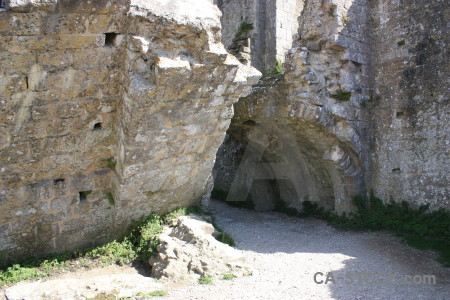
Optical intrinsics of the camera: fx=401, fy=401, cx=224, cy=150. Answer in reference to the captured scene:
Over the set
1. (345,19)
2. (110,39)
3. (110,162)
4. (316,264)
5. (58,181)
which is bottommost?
(316,264)

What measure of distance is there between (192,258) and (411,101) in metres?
4.56

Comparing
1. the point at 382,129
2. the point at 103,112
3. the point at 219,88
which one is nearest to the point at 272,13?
the point at 382,129

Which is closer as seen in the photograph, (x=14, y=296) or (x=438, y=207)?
(x=14, y=296)

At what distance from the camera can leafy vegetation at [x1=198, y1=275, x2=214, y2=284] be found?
4604 millimetres

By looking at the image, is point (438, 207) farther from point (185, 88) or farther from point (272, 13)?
point (272, 13)

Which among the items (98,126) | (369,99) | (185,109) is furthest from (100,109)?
(369,99)

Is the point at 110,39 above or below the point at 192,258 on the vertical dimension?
above

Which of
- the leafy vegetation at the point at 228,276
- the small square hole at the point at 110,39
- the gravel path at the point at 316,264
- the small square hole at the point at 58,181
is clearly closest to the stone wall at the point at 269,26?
the gravel path at the point at 316,264

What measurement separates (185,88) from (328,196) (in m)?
4.44

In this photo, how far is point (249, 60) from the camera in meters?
10.3

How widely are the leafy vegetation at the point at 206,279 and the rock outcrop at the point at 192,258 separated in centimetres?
5

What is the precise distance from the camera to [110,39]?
14.4ft

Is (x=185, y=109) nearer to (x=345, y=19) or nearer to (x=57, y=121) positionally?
(x=57, y=121)

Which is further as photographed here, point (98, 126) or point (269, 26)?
point (269, 26)
